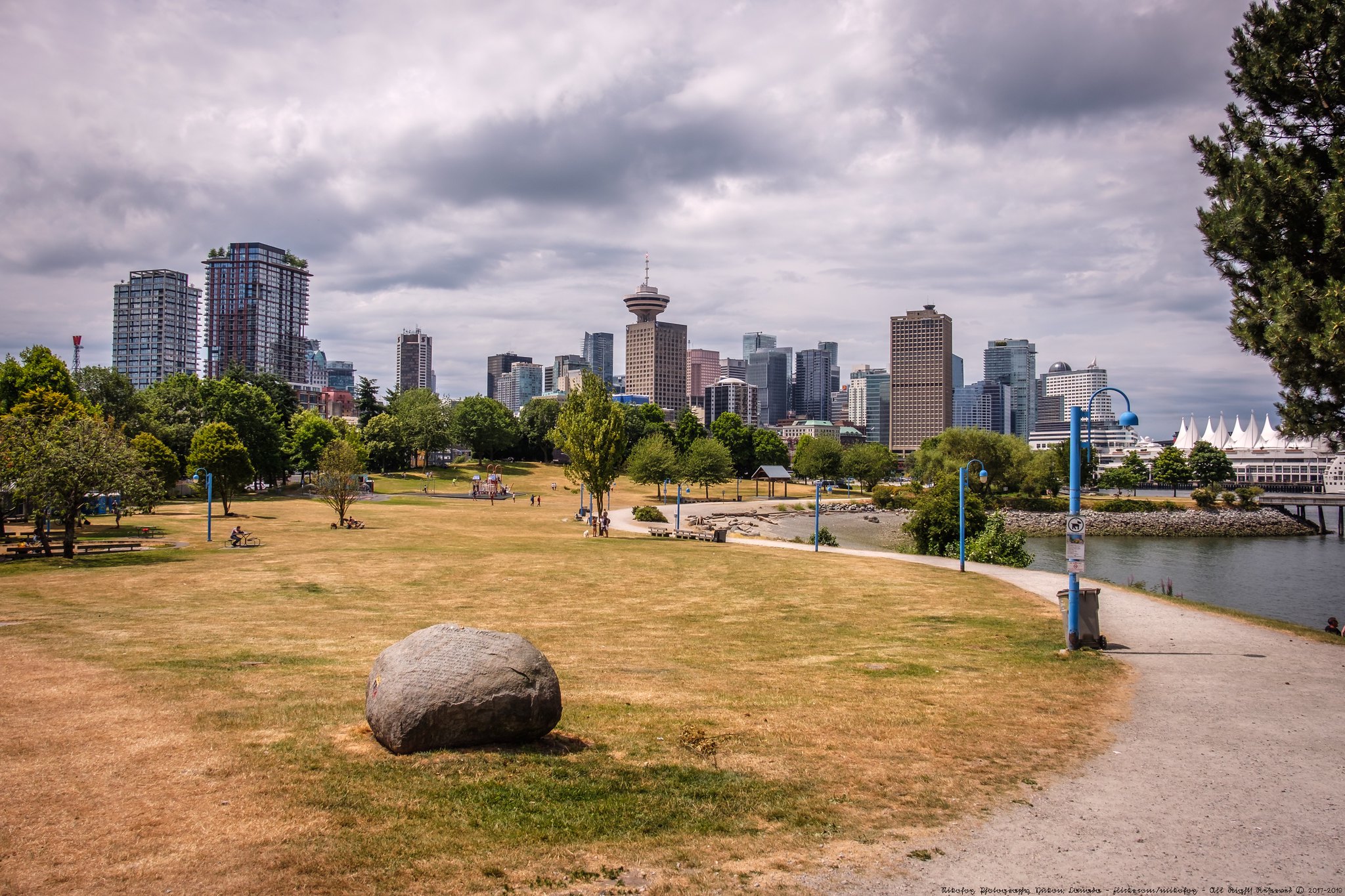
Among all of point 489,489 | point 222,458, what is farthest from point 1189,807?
point 489,489

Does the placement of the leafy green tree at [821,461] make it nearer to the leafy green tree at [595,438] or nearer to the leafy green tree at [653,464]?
the leafy green tree at [653,464]

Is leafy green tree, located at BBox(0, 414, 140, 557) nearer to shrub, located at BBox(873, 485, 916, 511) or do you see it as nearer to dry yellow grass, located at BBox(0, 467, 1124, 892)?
dry yellow grass, located at BBox(0, 467, 1124, 892)

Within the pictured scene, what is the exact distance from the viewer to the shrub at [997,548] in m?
37.1

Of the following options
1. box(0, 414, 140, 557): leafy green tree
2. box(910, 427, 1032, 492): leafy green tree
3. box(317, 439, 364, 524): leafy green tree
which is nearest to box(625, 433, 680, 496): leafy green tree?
box(910, 427, 1032, 492): leafy green tree

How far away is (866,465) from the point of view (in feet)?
399

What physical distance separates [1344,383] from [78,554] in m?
41.8

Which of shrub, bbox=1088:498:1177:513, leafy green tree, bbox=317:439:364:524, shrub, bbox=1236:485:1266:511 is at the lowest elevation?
shrub, bbox=1088:498:1177:513

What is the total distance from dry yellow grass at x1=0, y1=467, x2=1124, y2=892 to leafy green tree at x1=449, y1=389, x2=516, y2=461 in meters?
90.4

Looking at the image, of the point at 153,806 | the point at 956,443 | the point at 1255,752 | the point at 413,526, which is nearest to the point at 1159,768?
the point at 1255,752

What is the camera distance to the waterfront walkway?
6.71 metres

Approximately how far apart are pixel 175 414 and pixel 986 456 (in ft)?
310

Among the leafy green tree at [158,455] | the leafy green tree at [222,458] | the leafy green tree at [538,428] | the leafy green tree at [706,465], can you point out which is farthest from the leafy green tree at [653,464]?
the leafy green tree at [538,428]

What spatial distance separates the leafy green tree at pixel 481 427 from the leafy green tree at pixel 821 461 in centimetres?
4760

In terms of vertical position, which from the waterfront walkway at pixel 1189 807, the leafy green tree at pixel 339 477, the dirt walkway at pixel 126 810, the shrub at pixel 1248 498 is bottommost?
the shrub at pixel 1248 498
